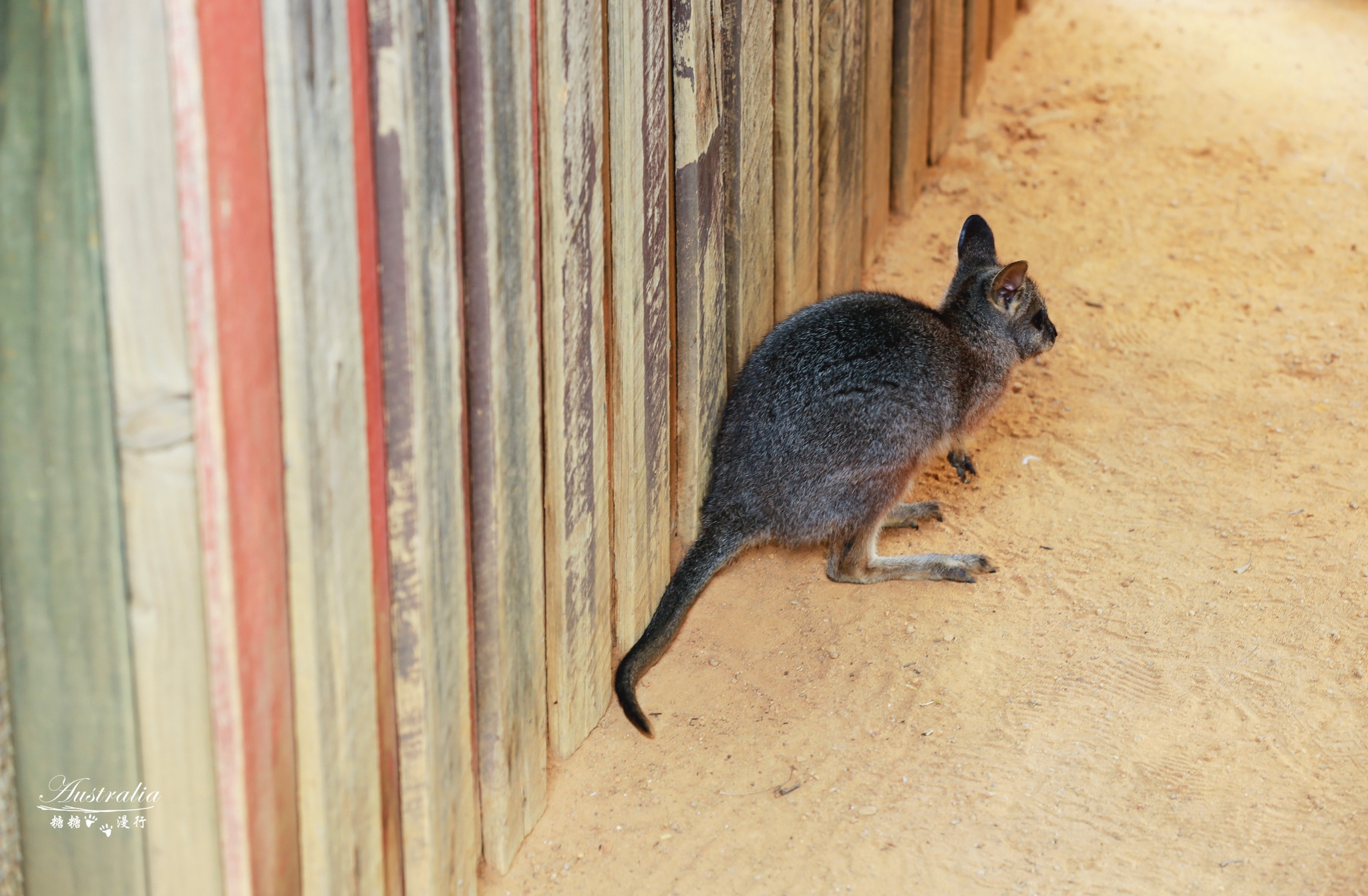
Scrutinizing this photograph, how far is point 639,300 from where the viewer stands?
339cm

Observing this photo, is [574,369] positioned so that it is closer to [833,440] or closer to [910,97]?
[833,440]

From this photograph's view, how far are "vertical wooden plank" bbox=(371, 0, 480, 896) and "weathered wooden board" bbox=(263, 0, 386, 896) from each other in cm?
9

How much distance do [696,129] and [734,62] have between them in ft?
1.22

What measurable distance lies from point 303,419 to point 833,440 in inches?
86.5

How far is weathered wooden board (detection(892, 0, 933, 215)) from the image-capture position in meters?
5.41

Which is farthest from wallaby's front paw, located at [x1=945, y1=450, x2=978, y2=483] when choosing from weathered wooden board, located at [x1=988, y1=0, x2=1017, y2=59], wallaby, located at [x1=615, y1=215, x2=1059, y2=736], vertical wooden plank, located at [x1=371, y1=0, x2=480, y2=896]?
weathered wooden board, located at [x1=988, y1=0, x2=1017, y2=59]

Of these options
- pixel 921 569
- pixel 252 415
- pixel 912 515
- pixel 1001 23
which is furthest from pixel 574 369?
pixel 1001 23

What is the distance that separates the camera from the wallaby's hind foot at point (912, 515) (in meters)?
4.52

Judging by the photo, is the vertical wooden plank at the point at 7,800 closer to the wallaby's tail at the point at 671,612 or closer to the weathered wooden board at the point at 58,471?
the weathered wooden board at the point at 58,471

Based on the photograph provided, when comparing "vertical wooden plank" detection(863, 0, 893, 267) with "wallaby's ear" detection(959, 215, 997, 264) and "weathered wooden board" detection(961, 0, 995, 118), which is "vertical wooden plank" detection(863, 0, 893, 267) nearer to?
"wallaby's ear" detection(959, 215, 997, 264)

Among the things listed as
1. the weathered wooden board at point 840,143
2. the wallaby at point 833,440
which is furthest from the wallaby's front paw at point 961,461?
the weathered wooden board at point 840,143

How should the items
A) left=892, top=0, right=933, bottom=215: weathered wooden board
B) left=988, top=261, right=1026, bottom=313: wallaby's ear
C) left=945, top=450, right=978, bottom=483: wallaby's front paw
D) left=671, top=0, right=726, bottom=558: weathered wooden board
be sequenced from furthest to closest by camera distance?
left=892, top=0, right=933, bottom=215: weathered wooden board → left=945, top=450, right=978, bottom=483: wallaby's front paw → left=988, top=261, right=1026, bottom=313: wallaby's ear → left=671, top=0, right=726, bottom=558: weathered wooden board

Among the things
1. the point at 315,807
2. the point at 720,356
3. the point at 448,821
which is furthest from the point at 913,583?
the point at 315,807

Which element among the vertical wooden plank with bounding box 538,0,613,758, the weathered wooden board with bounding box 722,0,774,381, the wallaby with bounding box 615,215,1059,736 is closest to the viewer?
the vertical wooden plank with bounding box 538,0,613,758
